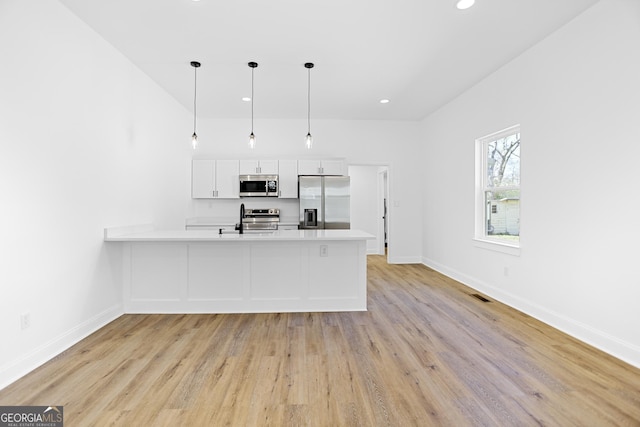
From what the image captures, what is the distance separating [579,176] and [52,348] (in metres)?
4.58

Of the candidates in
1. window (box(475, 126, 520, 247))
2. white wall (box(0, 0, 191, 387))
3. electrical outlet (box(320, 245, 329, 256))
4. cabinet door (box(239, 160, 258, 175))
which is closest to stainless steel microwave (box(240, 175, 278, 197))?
cabinet door (box(239, 160, 258, 175))

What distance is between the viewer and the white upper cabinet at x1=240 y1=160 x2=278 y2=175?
229 inches

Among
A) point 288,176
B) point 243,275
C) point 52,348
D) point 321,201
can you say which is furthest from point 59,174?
point 321,201

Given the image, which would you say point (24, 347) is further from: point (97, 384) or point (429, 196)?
point (429, 196)

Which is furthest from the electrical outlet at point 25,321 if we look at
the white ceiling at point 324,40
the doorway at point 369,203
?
the doorway at point 369,203

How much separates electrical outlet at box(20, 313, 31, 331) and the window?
4598 mm

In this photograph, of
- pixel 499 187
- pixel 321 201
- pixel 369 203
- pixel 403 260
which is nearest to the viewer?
pixel 499 187

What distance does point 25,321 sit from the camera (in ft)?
7.43

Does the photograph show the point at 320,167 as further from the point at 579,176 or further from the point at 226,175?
the point at 579,176

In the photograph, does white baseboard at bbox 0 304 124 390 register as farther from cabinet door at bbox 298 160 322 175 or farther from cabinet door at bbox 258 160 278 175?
cabinet door at bbox 298 160 322 175

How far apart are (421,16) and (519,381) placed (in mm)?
2932

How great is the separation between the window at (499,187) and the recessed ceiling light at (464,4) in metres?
1.65

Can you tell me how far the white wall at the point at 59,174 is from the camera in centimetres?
216

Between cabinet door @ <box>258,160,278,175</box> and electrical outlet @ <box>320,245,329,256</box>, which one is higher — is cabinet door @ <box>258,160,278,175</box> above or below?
above
